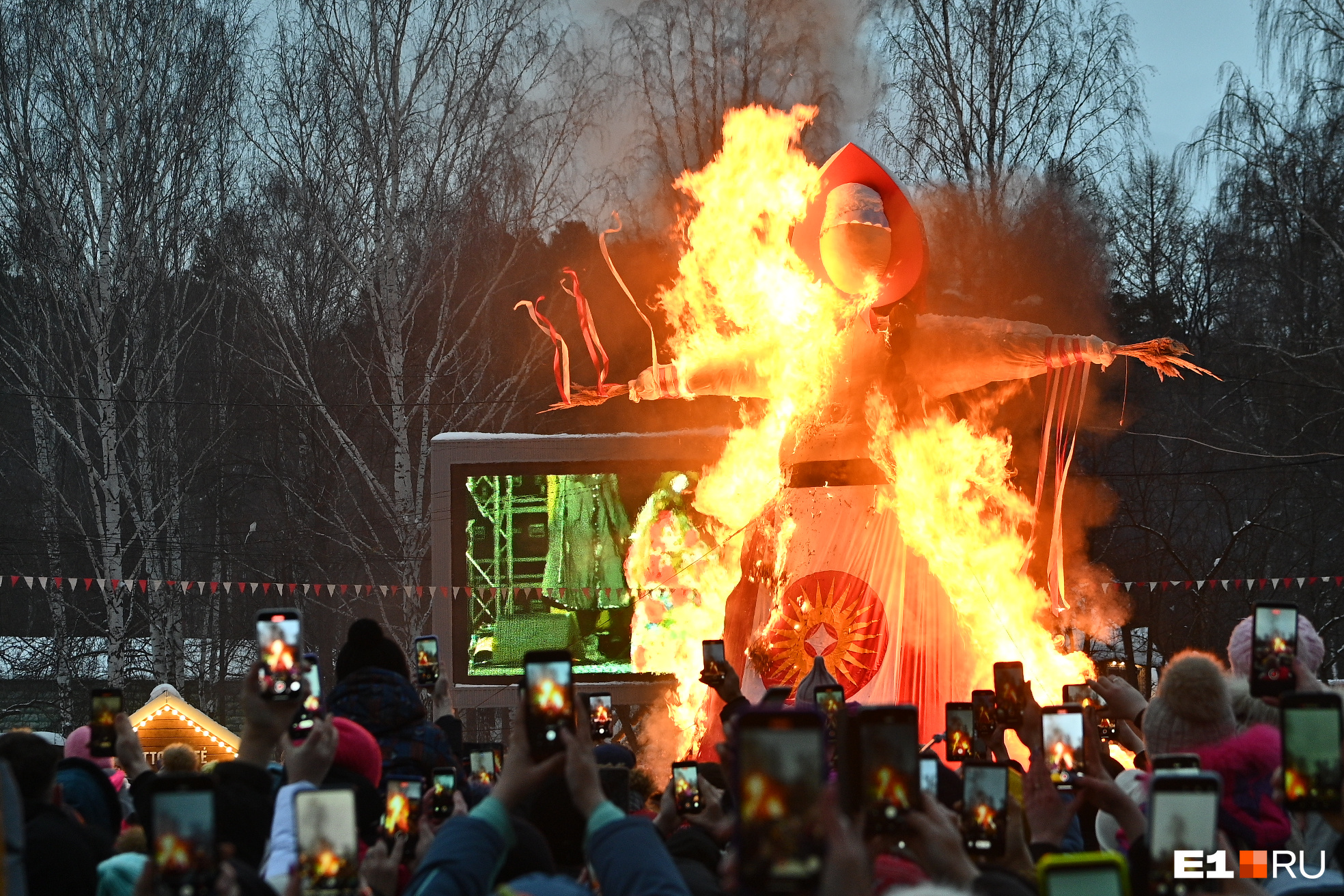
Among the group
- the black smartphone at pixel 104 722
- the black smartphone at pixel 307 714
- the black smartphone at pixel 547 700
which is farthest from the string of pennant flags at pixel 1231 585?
the black smartphone at pixel 547 700

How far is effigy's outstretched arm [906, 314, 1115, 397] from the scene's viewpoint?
426 inches

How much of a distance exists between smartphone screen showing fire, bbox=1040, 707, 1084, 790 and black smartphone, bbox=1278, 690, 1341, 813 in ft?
3.59

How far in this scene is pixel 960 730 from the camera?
552cm

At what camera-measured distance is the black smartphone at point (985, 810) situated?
3.37 meters

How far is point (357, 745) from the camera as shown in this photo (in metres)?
4.48

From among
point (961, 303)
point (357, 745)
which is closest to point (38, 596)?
point (961, 303)

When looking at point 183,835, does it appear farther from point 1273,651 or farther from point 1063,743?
point 1273,651

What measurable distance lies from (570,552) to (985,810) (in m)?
11.6

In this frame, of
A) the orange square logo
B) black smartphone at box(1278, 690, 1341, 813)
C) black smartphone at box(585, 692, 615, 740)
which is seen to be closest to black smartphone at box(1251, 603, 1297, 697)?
the orange square logo

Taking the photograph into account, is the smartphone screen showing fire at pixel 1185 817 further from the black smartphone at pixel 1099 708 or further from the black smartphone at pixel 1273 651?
the black smartphone at pixel 1099 708

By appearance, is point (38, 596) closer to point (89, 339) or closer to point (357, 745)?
point (89, 339)

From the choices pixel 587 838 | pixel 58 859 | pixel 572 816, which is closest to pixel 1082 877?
pixel 587 838

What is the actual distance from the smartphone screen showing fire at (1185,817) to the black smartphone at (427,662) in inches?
163

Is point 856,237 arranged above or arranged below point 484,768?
above
